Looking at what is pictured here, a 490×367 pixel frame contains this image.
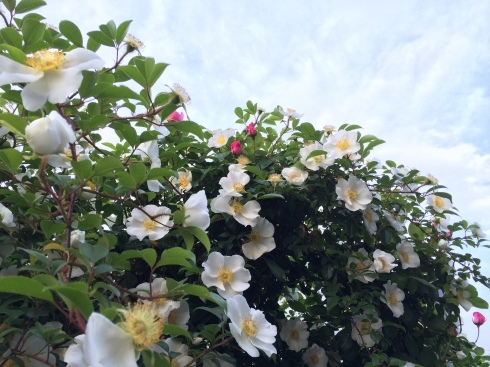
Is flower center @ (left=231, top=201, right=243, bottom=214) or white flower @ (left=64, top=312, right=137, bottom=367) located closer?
white flower @ (left=64, top=312, right=137, bottom=367)

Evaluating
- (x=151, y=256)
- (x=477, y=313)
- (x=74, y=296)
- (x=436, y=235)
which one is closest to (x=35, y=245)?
(x=151, y=256)

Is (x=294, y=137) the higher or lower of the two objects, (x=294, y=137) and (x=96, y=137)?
the higher

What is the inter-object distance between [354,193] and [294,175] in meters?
0.19

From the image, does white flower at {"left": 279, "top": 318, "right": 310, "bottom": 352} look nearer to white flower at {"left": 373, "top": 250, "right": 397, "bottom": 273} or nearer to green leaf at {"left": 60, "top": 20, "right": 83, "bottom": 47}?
white flower at {"left": 373, "top": 250, "right": 397, "bottom": 273}

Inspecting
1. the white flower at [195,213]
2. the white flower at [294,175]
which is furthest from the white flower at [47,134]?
the white flower at [294,175]

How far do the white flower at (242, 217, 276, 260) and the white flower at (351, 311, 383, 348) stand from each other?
0.32 m

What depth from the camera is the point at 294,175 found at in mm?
1482

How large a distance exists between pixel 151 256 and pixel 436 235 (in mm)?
1328

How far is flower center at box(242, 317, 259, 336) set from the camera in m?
0.90

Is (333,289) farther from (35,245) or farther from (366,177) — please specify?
(35,245)

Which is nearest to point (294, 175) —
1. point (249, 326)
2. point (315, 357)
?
point (315, 357)

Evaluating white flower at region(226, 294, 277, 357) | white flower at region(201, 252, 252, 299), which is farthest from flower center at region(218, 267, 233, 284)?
white flower at region(226, 294, 277, 357)

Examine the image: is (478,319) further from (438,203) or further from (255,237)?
(255,237)

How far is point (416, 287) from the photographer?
1.50m
